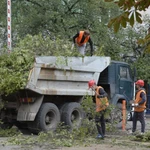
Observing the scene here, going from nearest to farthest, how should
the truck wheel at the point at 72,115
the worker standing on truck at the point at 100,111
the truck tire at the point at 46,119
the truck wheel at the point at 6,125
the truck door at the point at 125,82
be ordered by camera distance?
the worker standing on truck at the point at 100,111, the truck tire at the point at 46,119, the truck wheel at the point at 72,115, the truck wheel at the point at 6,125, the truck door at the point at 125,82

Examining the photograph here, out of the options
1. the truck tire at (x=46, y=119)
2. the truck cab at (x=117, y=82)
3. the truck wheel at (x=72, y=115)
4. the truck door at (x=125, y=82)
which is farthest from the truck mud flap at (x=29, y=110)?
the truck door at (x=125, y=82)

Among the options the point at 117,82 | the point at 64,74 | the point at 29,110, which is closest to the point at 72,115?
the point at 64,74

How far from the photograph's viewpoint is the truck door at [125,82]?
13.5 meters

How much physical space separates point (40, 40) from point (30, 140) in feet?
11.1

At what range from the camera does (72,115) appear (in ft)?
39.5

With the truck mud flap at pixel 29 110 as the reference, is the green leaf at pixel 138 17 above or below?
above

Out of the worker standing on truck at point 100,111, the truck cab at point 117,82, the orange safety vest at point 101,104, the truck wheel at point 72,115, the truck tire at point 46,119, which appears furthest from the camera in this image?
the truck cab at point 117,82

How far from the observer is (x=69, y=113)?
38.5ft

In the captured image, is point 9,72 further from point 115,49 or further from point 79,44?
point 115,49

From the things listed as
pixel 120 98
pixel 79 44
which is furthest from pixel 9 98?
pixel 120 98

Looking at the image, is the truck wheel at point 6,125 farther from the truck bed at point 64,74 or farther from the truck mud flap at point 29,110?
the truck bed at point 64,74

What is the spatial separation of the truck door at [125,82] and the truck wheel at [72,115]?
2055 millimetres

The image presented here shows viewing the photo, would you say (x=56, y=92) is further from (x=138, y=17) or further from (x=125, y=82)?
(x=138, y=17)

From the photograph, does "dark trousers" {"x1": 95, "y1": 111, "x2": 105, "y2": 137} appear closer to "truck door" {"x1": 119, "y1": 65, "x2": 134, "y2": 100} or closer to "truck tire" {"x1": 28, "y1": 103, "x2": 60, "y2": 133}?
"truck tire" {"x1": 28, "y1": 103, "x2": 60, "y2": 133}
